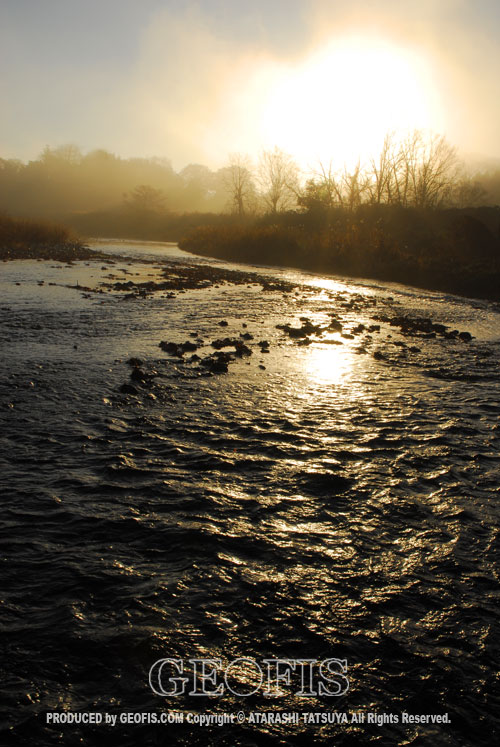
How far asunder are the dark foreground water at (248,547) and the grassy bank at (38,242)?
32317mm

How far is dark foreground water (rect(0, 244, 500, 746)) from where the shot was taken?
9.77 feet

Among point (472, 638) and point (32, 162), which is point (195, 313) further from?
point (32, 162)

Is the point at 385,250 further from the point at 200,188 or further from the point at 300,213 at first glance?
the point at 200,188

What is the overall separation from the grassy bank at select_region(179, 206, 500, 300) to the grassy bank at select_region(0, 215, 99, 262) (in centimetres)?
1437

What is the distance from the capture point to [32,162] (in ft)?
500

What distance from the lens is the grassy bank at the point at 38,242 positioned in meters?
38.7

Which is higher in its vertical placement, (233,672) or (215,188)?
(215,188)

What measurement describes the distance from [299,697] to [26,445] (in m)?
4.77

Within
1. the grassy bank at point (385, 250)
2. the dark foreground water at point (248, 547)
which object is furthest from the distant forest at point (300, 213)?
the dark foreground water at point (248, 547)

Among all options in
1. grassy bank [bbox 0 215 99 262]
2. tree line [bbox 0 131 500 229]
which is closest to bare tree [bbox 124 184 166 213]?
tree line [bbox 0 131 500 229]

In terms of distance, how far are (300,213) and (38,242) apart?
111 ft

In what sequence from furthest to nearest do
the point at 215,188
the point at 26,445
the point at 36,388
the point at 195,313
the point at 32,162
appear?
the point at 215,188 → the point at 32,162 → the point at 195,313 → the point at 36,388 → the point at 26,445

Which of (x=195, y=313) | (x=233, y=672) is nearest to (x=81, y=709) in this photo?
(x=233, y=672)

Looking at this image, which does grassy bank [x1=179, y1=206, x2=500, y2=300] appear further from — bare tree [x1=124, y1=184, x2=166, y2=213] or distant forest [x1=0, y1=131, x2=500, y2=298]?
bare tree [x1=124, y1=184, x2=166, y2=213]
